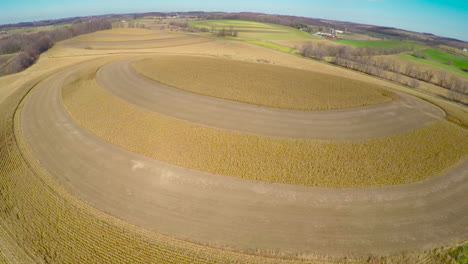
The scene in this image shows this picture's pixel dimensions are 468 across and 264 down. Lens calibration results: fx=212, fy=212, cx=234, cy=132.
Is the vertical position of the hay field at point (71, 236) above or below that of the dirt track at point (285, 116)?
below

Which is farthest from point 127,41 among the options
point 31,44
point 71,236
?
point 71,236

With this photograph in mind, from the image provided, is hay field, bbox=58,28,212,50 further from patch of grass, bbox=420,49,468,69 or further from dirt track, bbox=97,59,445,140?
A: patch of grass, bbox=420,49,468,69

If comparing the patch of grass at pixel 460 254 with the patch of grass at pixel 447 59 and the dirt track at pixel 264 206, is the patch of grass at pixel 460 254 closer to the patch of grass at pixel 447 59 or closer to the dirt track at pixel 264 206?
the dirt track at pixel 264 206

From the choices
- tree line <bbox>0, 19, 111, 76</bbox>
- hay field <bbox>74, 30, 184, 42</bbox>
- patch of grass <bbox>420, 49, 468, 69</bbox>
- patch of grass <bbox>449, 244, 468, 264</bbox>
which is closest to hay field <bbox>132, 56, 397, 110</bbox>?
patch of grass <bbox>449, 244, 468, 264</bbox>

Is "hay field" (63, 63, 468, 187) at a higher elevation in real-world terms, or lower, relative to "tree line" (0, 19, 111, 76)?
lower

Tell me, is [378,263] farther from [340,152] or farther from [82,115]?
[82,115]

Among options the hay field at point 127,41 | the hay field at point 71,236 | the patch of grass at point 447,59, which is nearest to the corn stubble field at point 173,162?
the hay field at point 71,236

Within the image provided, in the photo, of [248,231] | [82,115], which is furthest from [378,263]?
[82,115]

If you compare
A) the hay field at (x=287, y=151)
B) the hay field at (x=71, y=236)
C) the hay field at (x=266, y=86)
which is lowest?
the hay field at (x=71, y=236)
